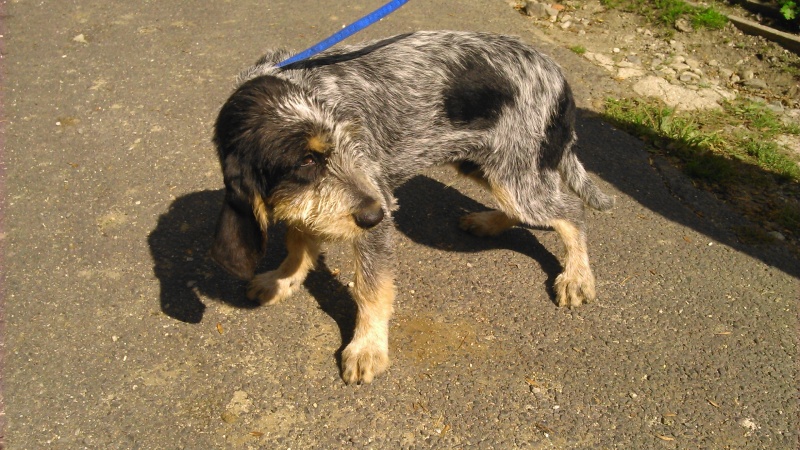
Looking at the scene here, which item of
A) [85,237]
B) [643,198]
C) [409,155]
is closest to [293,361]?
[409,155]

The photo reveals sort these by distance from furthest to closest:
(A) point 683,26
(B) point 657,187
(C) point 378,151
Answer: (A) point 683,26 → (B) point 657,187 → (C) point 378,151

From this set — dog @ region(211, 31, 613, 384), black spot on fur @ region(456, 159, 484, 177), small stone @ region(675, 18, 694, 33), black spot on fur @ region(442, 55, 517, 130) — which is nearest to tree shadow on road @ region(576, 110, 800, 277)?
dog @ region(211, 31, 613, 384)

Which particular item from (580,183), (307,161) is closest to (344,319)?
(307,161)

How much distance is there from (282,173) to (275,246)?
1.56 meters

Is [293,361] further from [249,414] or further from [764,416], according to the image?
[764,416]

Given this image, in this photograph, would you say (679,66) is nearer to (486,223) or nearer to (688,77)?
(688,77)

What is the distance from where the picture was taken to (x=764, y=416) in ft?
11.7

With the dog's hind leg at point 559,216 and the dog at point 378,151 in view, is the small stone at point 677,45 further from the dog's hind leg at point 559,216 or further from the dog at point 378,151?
the dog's hind leg at point 559,216

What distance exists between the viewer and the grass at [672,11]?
696 cm

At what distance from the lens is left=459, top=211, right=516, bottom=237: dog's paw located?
460 cm

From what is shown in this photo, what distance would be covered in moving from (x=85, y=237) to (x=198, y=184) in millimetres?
825

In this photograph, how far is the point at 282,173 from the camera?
2.95 m

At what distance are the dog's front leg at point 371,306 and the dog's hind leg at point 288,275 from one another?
47 cm

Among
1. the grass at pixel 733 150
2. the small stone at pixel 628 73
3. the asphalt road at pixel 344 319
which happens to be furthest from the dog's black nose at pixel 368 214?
the small stone at pixel 628 73
